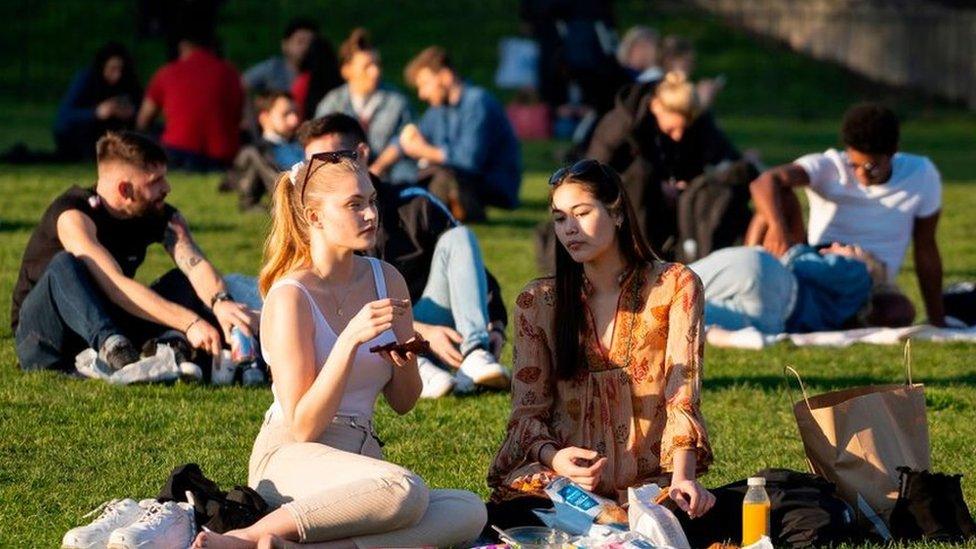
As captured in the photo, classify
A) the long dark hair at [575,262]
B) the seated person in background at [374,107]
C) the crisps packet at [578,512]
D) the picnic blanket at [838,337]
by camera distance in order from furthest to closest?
the seated person in background at [374,107] → the picnic blanket at [838,337] → the long dark hair at [575,262] → the crisps packet at [578,512]

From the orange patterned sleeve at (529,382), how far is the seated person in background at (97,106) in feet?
41.7

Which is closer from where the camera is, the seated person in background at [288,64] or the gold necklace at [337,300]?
the gold necklace at [337,300]

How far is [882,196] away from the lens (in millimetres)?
10625

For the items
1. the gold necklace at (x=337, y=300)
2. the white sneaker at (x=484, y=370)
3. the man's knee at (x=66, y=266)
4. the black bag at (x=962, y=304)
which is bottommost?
the black bag at (x=962, y=304)

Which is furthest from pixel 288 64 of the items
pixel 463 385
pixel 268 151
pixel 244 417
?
pixel 244 417

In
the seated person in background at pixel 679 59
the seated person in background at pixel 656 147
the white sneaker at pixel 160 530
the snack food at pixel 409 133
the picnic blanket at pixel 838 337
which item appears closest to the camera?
the white sneaker at pixel 160 530

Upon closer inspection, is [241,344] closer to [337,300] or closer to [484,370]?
[484,370]

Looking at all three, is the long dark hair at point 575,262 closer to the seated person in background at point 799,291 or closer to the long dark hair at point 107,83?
the seated person in background at point 799,291

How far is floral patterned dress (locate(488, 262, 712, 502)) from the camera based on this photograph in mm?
5938

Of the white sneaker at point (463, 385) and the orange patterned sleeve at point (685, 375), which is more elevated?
the orange patterned sleeve at point (685, 375)

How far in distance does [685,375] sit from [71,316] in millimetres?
3427

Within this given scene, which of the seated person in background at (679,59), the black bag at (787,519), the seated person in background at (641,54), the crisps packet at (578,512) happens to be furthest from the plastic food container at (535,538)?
the seated person in background at (641,54)

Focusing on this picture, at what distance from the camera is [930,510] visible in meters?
5.93

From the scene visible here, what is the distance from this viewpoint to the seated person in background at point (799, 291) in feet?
33.3
